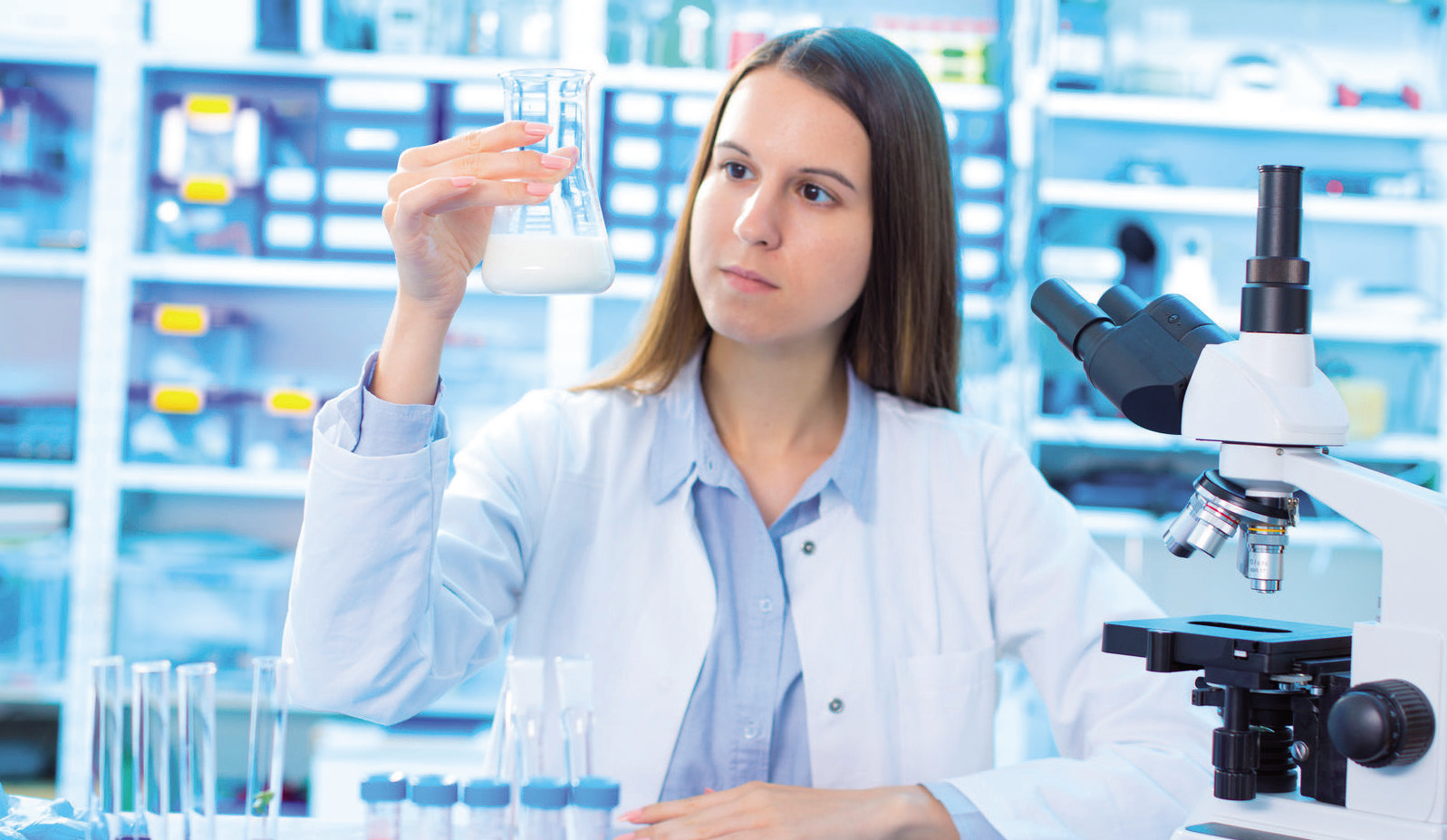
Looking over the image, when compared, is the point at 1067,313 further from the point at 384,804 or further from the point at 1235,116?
the point at 1235,116

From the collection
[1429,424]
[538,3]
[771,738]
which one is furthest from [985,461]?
[1429,424]

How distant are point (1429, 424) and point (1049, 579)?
1976 mm

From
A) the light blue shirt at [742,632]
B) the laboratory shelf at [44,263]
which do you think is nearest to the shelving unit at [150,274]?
the laboratory shelf at [44,263]

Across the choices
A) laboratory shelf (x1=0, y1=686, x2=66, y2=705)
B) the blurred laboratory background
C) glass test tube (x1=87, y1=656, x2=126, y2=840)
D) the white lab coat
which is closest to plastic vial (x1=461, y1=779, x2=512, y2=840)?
glass test tube (x1=87, y1=656, x2=126, y2=840)

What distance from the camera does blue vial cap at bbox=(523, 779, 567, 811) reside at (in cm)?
82

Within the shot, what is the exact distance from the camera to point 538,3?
2.74 m

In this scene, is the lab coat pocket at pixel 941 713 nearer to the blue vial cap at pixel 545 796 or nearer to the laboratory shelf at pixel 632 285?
the blue vial cap at pixel 545 796

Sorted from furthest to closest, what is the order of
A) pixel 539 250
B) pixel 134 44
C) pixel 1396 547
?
1. pixel 134 44
2. pixel 539 250
3. pixel 1396 547

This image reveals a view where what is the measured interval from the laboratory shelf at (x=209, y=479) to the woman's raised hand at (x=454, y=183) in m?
1.73

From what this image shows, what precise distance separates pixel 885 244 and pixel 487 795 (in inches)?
33.7

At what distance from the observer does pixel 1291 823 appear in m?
0.79

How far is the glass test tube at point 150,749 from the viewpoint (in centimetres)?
84

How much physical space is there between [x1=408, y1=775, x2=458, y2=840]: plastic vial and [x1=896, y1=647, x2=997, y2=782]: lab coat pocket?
65 cm

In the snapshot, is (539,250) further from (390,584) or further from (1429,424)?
(1429,424)
